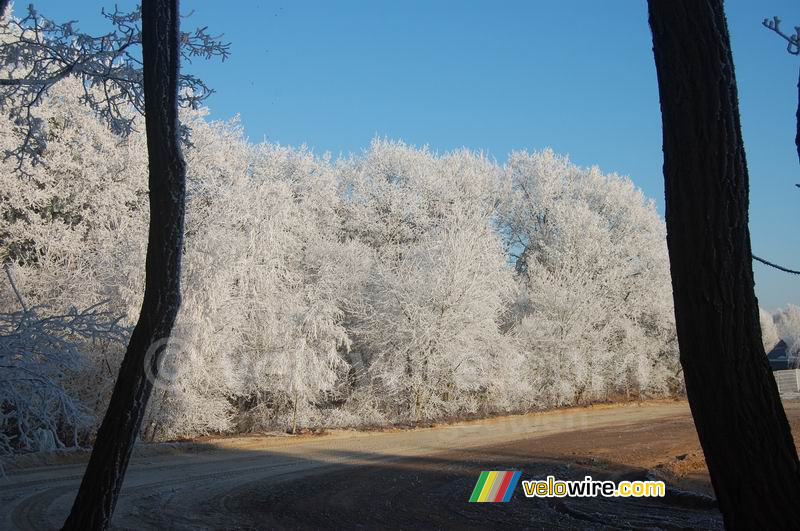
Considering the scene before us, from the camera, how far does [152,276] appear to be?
504 centimetres

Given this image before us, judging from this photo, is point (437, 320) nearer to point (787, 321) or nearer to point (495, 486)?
point (495, 486)

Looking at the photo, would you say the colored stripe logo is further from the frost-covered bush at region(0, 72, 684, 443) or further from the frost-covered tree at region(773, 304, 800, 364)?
the frost-covered tree at region(773, 304, 800, 364)

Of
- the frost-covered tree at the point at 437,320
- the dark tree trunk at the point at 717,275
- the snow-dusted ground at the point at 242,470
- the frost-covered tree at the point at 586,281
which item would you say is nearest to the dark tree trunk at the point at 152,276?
the dark tree trunk at the point at 717,275

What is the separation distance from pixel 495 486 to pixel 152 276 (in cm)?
871

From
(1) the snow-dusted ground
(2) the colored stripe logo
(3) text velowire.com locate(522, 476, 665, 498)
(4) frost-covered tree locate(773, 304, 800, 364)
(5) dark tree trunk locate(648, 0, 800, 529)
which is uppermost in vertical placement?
(4) frost-covered tree locate(773, 304, 800, 364)

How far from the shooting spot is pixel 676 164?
10.2 feet

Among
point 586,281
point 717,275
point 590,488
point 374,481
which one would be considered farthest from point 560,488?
point 586,281

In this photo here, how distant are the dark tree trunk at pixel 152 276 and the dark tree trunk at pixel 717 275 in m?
3.51

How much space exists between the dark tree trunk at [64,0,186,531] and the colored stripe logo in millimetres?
7104

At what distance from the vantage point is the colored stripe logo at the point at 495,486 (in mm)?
11109

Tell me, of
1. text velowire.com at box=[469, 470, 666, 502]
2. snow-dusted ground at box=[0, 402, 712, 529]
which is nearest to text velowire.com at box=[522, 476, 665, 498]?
text velowire.com at box=[469, 470, 666, 502]

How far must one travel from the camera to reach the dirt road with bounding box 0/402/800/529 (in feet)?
30.3

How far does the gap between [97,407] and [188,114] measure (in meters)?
11.3

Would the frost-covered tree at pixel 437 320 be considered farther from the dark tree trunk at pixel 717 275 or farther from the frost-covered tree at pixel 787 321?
the frost-covered tree at pixel 787 321
